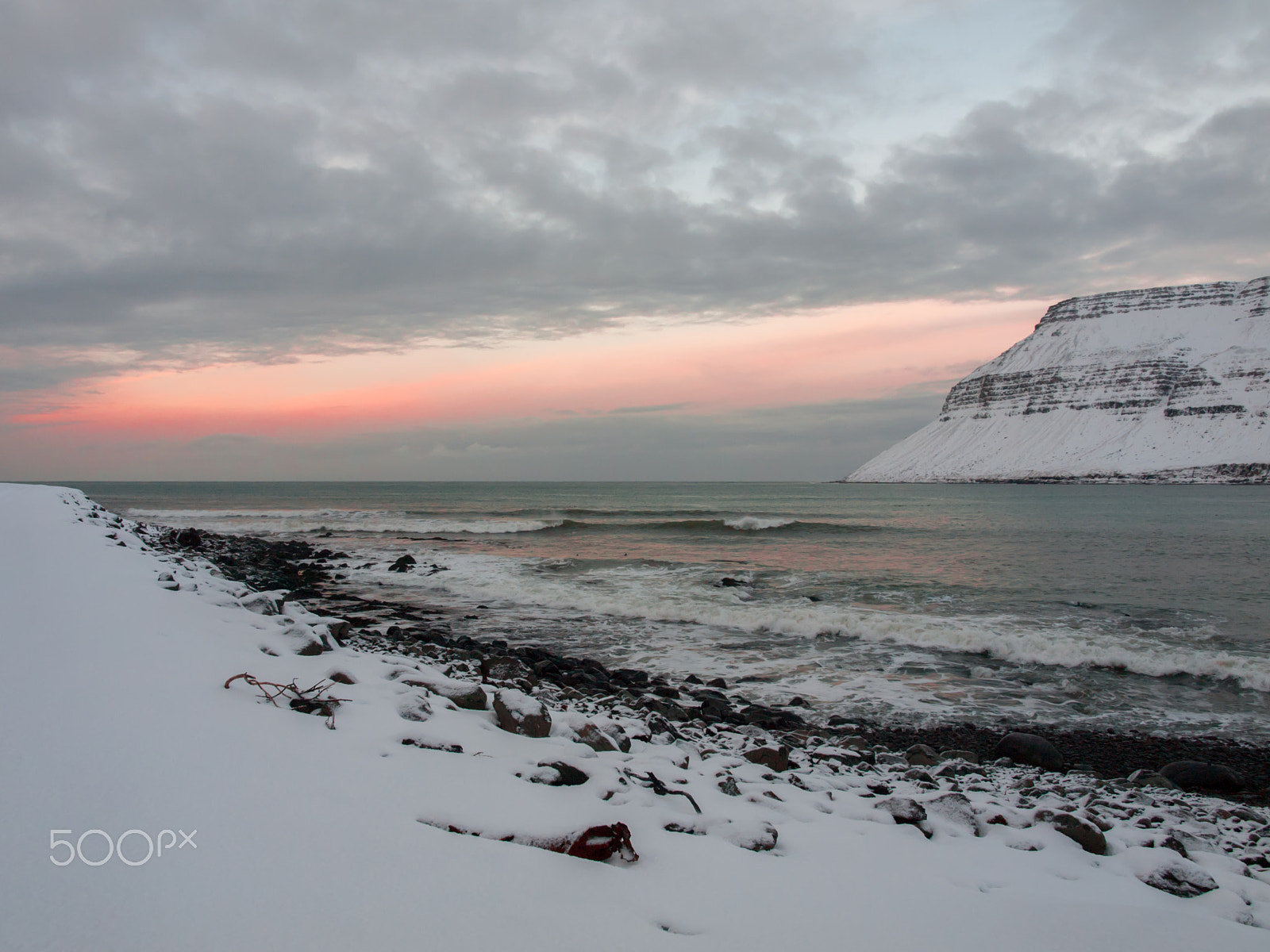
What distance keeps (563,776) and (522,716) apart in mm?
1145

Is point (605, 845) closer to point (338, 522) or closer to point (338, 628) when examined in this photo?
point (338, 628)

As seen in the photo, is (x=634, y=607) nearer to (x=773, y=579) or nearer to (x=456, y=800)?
(x=773, y=579)

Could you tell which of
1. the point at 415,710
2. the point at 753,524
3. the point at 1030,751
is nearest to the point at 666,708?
the point at 415,710

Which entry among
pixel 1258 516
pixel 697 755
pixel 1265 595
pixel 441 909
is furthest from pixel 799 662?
pixel 1258 516

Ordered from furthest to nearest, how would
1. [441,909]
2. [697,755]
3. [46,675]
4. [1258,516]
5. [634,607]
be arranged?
[1258,516] → [634,607] → [697,755] → [46,675] → [441,909]

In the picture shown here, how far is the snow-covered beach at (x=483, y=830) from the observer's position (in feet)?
6.36

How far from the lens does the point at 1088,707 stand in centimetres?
757

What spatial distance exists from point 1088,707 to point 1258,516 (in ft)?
154

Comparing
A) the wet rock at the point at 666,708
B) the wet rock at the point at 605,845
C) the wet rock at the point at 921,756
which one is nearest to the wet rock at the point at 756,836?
the wet rock at the point at 605,845

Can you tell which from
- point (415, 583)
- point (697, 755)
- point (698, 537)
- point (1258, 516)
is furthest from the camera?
point (1258, 516)

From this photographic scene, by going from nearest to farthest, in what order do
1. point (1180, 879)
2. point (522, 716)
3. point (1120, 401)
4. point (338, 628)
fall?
point (1180, 879)
point (522, 716)
point (338, 628)
point (1120, 401)

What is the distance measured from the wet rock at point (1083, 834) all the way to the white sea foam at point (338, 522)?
30228mm

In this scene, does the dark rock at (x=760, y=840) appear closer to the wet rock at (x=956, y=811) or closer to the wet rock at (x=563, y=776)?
the wet rock at (x=563, y=776)

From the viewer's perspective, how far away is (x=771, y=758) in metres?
5.36
